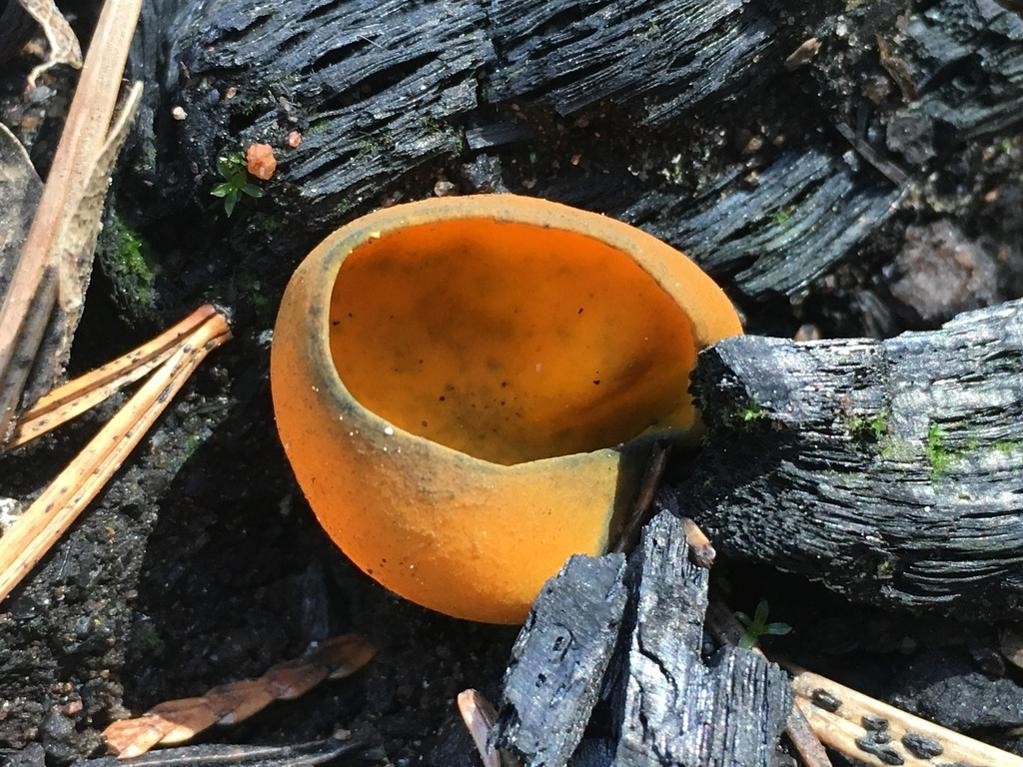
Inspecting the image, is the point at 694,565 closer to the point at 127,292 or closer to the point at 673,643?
the point at 673,643

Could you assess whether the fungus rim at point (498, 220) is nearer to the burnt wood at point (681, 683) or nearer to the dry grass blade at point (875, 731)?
the burnt wood at point (681, 683)

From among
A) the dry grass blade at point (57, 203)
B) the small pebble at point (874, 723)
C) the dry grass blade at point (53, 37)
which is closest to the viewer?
the small pebble at point (874, 723)

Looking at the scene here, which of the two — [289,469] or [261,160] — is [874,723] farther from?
[261,160]

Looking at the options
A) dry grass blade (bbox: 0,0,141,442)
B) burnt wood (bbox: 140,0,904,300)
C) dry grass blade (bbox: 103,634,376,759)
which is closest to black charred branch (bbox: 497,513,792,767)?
dry grass blade (bbox: 103,634,376,759)

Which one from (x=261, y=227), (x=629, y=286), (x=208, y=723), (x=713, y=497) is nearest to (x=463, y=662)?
(x=208, y=723)

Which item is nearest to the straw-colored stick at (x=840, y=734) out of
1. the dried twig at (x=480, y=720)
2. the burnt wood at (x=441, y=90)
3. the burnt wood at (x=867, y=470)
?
the burnt wood at (x=867, y=470)

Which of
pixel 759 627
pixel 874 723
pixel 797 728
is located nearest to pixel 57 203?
pixel 759 627
